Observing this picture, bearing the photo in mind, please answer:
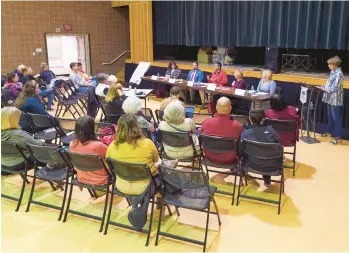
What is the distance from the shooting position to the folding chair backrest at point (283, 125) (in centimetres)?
436

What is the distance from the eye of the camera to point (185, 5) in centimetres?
1047

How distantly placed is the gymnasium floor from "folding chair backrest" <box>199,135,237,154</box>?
60cm

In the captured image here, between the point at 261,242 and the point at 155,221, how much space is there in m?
1.01

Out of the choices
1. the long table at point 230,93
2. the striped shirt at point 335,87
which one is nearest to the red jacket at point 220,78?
the long table at point 230,93

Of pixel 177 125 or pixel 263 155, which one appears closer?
pixel 263 155

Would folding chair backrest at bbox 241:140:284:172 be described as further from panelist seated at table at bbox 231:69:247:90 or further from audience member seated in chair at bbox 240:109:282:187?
panelist seated at table at bbox 231:69:247:90

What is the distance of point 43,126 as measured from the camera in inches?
191

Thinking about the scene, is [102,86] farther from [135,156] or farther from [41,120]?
[135,156]

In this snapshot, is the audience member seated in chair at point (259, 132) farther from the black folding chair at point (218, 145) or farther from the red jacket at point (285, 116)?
the red jacket at point (285, 116)

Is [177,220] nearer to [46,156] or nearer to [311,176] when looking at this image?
[46,156]

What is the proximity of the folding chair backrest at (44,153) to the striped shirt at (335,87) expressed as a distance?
4.31 meters

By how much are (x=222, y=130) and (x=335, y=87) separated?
111 inches

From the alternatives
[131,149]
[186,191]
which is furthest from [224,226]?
[131,149]

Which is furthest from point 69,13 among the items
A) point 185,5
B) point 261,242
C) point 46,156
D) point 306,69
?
point 261,242
